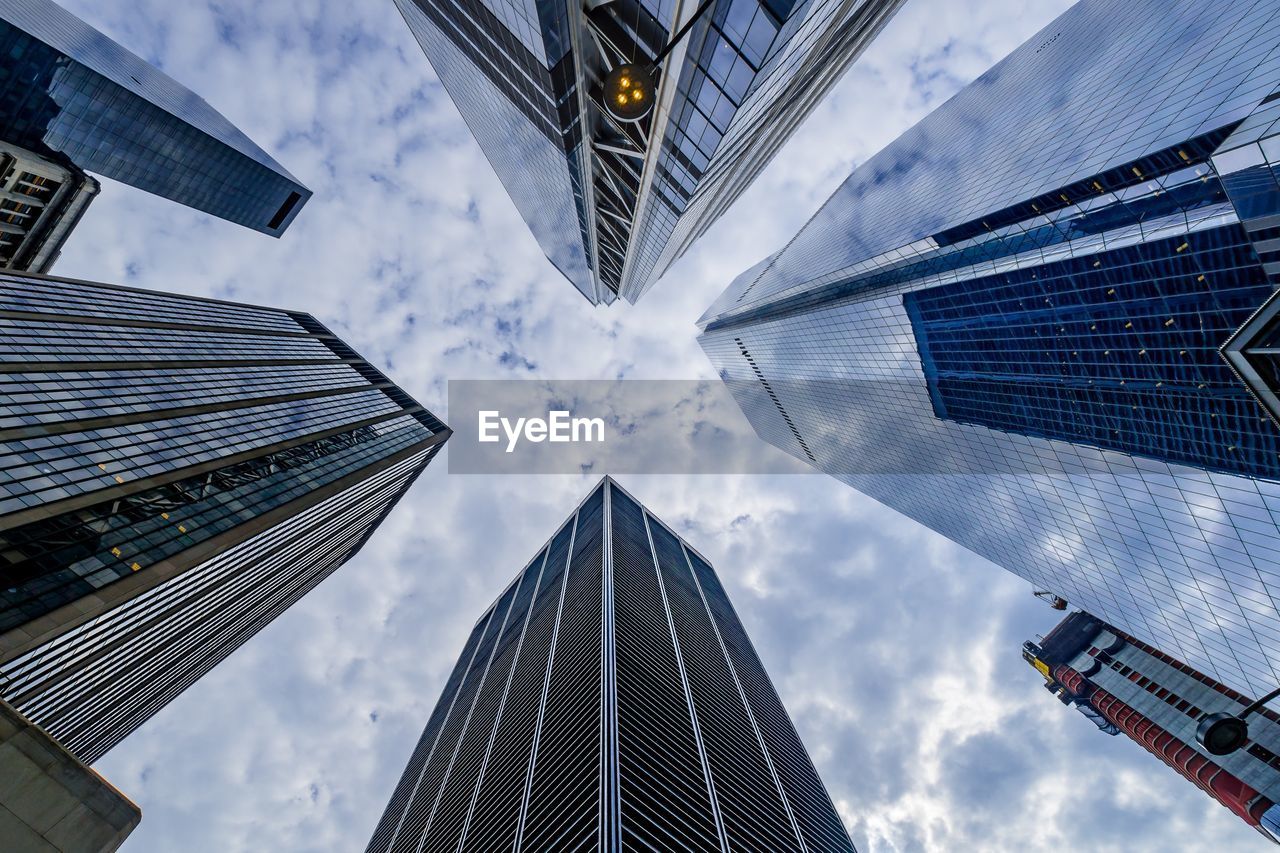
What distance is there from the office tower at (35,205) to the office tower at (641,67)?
65.2m

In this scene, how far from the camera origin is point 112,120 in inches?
3770

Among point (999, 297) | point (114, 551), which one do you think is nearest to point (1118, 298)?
point (999, 297)

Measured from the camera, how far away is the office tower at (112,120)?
8156cm

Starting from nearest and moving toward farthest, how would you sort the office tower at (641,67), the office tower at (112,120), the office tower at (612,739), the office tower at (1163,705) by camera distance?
the office tower at (641,67) → the office tower at (612,739) → the office tower at (1163,705) → the office tower at (112,120)

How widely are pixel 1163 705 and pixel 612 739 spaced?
9120 cm

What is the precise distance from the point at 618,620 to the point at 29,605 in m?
62.4

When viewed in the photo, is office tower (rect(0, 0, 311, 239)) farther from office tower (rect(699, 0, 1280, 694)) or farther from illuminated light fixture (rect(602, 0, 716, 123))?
office tower (rect(699, 0, 1280, 694))

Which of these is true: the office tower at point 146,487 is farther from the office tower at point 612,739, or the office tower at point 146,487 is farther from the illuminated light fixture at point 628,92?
the illuminated light fixture at point 628,92

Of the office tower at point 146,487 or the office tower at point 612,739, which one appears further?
the office tower at point 612,739

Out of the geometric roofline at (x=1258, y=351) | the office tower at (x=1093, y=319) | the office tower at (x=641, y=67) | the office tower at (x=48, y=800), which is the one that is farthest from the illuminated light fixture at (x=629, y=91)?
the office tower at (x=1093, y=319)

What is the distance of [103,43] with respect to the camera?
106 m

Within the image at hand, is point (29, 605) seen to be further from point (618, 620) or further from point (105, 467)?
point (618, 620)

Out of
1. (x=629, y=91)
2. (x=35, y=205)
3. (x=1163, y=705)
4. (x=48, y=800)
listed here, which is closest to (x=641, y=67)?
(x=629, y=91)

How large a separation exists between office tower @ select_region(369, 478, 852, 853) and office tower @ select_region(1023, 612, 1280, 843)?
166ft
